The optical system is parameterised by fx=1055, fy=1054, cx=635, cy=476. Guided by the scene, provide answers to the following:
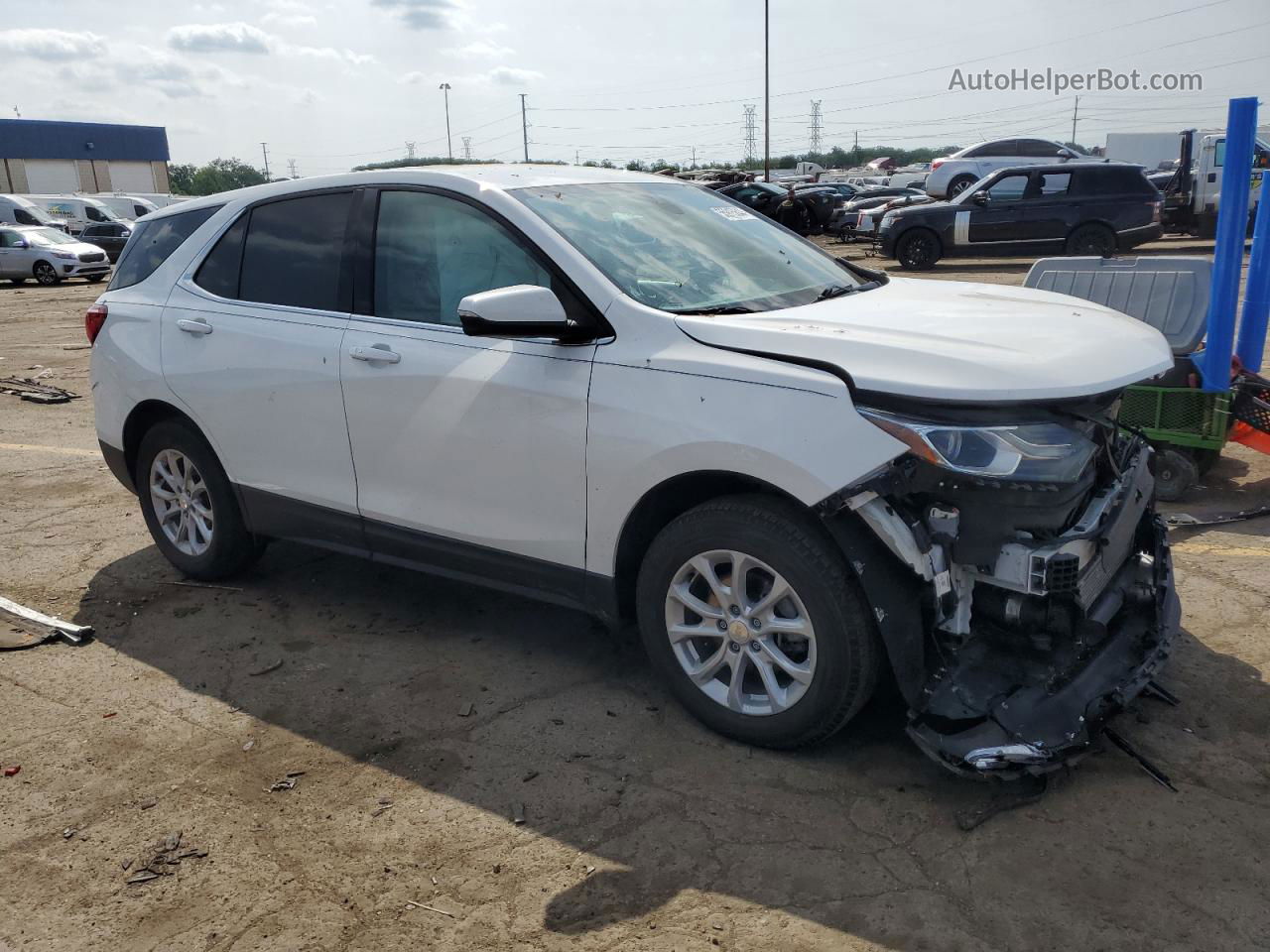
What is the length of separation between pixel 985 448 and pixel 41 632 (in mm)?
4050

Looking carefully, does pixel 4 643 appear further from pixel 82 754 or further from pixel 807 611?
pixel 807 611

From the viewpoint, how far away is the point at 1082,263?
235 inches

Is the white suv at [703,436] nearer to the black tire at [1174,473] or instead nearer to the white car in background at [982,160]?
the black tire at [1174,473]

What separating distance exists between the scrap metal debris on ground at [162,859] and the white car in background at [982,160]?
88.3ft

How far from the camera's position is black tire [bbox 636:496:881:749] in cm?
307

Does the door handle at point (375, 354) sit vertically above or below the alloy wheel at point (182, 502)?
above

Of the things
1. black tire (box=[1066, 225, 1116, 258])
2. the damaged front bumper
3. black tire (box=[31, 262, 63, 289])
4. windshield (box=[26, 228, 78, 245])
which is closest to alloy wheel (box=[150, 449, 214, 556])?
the damaged front bumper

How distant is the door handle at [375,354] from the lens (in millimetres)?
3979

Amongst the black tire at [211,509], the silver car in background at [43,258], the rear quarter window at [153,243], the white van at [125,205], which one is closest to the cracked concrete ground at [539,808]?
the black tire at [211,509]

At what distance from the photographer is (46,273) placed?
25219mm

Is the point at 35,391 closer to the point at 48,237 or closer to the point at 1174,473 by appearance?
the point at 1174,473

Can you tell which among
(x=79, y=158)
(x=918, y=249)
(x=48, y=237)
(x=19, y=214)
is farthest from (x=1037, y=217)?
(x=79, y=158)

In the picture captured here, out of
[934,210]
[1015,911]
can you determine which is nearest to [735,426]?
[1015,911]

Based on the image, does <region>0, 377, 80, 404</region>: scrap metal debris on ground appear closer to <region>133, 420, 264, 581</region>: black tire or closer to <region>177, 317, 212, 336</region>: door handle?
<region>133, 420, 264, 581</region>: black tire
